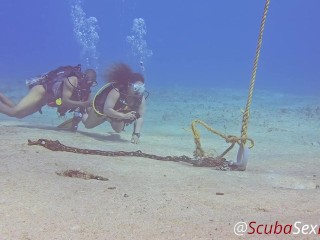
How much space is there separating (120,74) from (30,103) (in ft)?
7.86

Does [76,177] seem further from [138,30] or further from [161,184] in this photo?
[138,30]

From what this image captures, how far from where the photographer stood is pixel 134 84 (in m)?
7.62

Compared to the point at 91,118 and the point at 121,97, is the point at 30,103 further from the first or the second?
the point at 121,97

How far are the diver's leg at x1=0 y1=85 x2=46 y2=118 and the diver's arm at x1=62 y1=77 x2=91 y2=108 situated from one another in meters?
0.73

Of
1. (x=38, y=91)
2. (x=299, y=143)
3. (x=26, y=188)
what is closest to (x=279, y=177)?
(x=26, y=188)

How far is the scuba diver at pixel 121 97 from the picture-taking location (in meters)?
7.64

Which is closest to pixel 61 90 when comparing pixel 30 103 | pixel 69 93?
pixel 69 93

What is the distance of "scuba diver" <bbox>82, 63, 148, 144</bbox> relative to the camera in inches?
301

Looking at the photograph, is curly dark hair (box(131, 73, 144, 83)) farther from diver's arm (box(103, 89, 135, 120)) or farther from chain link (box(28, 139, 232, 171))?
chain link (box(28, 139, 232, 171))

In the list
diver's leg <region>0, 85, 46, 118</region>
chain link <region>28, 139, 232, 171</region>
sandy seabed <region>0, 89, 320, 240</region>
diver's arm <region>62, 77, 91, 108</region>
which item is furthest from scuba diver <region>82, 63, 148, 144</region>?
chain link <region>28, 139, 232, 171</region>

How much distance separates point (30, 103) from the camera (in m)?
8.53

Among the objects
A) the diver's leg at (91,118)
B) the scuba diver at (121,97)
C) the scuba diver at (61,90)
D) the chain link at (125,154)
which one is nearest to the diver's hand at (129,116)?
the scuba diver at (121,97)

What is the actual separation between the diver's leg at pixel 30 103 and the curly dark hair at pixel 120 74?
5.90 feet

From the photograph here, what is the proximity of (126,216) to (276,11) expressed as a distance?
208547mm
